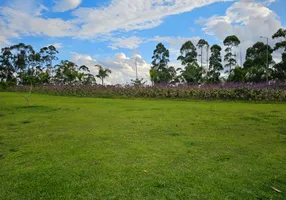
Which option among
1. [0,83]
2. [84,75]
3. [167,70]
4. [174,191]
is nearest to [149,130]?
[174,191]

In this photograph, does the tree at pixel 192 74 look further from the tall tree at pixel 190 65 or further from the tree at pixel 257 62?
the tree at pixel 257 62

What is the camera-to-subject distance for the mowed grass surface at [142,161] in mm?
2412

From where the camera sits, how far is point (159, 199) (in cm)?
225

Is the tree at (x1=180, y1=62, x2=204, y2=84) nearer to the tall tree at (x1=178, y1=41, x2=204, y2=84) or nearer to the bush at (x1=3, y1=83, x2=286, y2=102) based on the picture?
the tall tree at (x1=178, y1=41, x2=204, y2=84)

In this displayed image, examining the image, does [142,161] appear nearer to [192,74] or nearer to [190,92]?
[190,92]

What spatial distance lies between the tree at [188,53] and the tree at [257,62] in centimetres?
→ 529

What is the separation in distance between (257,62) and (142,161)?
24.0 meters

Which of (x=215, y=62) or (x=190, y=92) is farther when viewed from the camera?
(x=215, y=62)

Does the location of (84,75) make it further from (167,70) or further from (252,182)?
(252,182)

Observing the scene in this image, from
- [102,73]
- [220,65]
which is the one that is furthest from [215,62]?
[102,73]

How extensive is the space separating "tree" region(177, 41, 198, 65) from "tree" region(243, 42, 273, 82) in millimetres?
5292

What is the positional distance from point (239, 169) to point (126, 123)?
3204mm

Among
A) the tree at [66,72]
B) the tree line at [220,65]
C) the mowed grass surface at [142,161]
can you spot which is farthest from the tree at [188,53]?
the mowed grass surface at [142,161]

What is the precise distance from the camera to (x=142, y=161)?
315 centimetres
